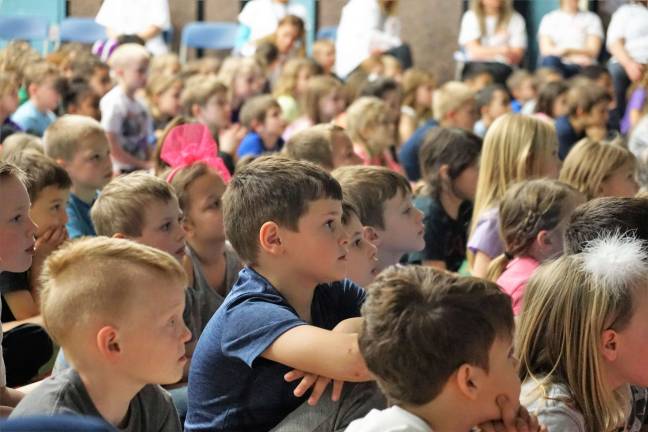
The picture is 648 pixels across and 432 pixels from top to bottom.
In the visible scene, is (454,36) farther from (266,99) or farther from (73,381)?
(73,381)

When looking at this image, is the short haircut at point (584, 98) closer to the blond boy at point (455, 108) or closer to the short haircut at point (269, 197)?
the blond boy at point (455, 108)

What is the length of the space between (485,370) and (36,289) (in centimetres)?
188

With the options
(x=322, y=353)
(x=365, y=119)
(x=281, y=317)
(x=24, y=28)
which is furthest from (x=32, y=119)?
(x=322, y=353)

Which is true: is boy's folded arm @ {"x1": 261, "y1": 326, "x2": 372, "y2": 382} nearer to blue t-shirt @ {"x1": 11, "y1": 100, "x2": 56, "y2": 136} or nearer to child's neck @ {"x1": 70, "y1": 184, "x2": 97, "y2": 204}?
child's neck @ {"x1": 70, "y1": 184, "x2": 97, "y2": 204}

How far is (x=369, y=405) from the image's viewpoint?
2.06 m

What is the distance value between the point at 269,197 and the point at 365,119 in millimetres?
3263

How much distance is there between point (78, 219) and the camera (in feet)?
12.3

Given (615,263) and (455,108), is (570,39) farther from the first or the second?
(615,263)

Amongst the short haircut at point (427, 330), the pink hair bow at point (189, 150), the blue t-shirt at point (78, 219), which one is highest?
the short haircut at point (427, 330)

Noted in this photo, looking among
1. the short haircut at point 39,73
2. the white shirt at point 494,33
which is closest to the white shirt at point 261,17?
the white shirt at point 494,33

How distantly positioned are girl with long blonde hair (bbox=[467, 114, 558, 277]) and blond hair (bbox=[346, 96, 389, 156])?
134 centimetres

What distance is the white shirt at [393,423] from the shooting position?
5.14 ft

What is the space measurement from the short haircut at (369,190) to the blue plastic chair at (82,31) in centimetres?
590

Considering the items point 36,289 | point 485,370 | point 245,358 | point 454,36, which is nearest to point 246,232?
point 245,358
